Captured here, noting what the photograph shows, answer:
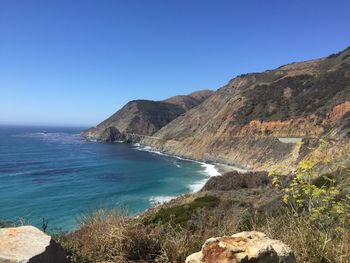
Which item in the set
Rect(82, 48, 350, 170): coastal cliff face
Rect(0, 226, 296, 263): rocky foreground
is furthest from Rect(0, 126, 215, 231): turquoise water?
Rect(0, 226, 296, 263): rocky foreground

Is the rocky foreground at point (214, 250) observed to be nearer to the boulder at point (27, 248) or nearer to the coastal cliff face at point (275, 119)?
the boulder at point (27, 248)

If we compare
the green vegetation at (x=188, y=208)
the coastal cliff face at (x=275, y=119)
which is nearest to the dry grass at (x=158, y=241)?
the green vegetation at (x=188, y=208)

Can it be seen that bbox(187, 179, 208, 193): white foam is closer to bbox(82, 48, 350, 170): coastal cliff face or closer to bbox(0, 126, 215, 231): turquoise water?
bbox(0, 126, 215, 231): turquoise water

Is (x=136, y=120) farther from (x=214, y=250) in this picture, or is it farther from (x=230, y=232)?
(x=214, y=250)

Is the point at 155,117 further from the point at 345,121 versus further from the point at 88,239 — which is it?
the point at 88,239

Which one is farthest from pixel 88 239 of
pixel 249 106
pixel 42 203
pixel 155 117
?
pixel 155 117
